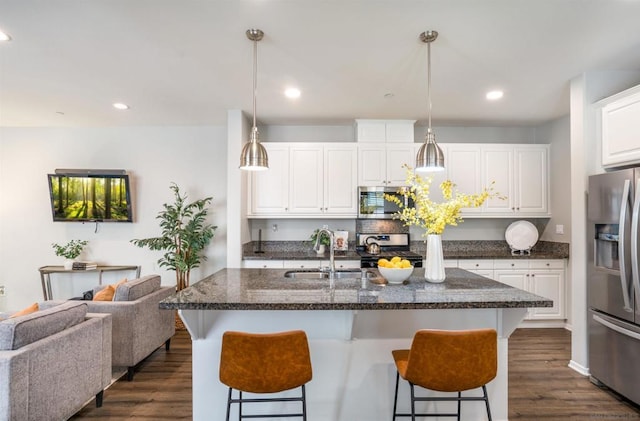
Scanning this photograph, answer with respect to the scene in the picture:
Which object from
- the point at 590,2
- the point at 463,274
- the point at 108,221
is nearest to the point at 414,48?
the point at 590,2

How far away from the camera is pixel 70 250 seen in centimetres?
462

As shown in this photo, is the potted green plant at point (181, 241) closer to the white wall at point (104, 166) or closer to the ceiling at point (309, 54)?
the white wall at point (104, 166)

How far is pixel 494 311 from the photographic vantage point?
2.12m

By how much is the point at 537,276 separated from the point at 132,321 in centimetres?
449

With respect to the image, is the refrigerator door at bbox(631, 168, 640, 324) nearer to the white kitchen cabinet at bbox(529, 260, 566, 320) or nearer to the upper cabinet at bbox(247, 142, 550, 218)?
the white kitchen cabinet at bbox(529, 260, 566, 320)

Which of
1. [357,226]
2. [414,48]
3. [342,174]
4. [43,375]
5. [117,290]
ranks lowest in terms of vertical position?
[43,375]

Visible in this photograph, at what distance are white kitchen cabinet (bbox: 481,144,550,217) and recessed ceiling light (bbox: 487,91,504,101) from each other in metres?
0.91

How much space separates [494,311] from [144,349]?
2943 millimetres

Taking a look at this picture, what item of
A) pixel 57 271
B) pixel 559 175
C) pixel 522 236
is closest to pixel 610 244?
pixel 522 236

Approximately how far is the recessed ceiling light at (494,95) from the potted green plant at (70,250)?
557cm

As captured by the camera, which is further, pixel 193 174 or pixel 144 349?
pixel 193 174

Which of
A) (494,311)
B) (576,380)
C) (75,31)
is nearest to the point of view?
(494,311)

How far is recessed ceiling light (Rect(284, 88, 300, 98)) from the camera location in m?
3.35

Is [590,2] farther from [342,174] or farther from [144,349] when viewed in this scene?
[144,349]
